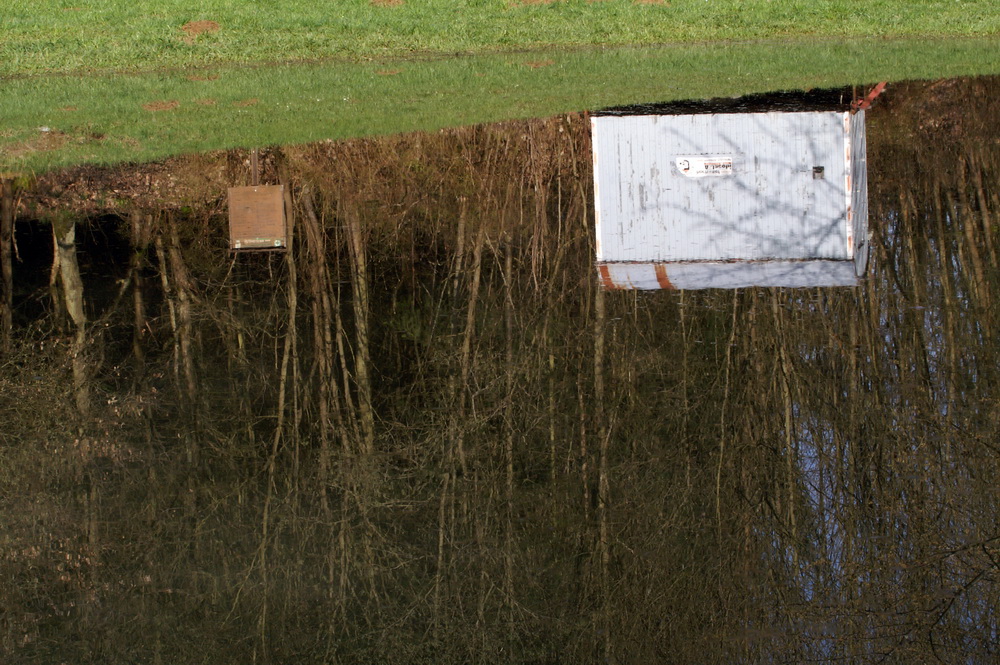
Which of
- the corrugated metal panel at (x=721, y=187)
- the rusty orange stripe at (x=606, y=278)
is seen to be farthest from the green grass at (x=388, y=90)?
the rusty orange stripe at (x=606, y=278)

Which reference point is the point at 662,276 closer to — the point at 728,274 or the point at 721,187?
the point at 728,274

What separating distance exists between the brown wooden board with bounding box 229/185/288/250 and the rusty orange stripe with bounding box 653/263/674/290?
527 cm

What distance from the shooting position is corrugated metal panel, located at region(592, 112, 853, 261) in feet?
40.7

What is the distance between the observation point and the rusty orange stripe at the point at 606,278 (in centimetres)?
1302

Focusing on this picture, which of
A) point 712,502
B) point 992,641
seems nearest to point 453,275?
point 712,502

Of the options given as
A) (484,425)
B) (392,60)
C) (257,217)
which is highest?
(392,60)

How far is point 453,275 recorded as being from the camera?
47.7 feet

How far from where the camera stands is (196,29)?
17.4 meters

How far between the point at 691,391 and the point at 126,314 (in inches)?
301

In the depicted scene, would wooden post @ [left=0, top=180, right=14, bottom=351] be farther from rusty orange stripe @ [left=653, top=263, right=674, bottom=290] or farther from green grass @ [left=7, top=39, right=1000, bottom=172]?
rusty orange stripe @ [left=653, top=263, right=674, bottom=290]

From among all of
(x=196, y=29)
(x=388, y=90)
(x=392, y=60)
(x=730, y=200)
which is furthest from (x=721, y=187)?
(x=196, y=29)

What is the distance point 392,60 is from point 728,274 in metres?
7.32

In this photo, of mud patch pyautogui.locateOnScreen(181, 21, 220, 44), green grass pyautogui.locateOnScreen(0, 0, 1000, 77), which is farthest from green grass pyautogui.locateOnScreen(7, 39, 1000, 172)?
mud patch pyautogui.locateOnScreen(181, 21, 220, 44)

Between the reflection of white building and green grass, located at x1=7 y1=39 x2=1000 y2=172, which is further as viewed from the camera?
green grass, located at x1=7 y1=39 x2=1000 y2=172
